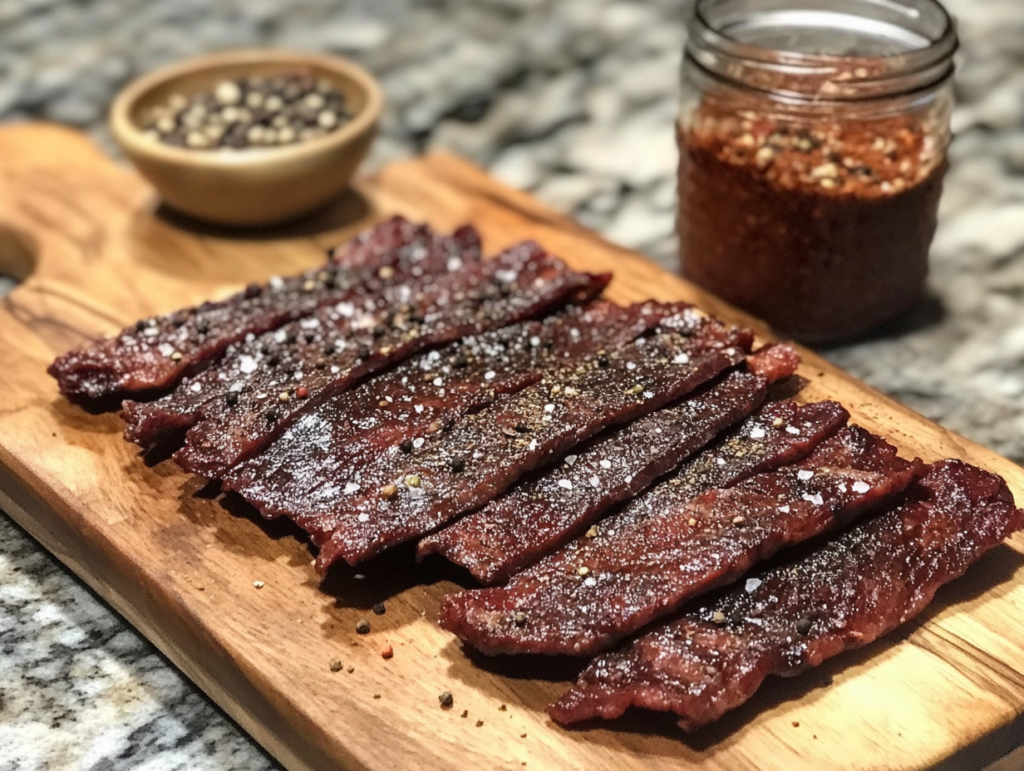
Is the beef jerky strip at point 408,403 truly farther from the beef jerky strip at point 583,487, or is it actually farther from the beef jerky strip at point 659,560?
the beef jerky strip at point 659,560

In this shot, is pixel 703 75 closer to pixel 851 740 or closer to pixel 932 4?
pixel 932 4

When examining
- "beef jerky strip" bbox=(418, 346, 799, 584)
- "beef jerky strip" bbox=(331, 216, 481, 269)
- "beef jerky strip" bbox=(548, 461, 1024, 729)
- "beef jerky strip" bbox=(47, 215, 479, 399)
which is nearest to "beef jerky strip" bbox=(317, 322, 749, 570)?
"beef jerky strip" bbox=(418, 346, 799, 584)

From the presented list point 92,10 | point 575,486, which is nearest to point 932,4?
point 575,486

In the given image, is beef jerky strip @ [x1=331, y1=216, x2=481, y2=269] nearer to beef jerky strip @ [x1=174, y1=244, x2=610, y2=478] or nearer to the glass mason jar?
beef jerky strip @ [x1=174, y1=244, x2=610, y2=478]

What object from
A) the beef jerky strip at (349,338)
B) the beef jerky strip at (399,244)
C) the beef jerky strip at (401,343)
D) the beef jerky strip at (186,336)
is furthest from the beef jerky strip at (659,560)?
the beef jerky strip at (399,244)

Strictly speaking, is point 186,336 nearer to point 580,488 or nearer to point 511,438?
point 511,438
